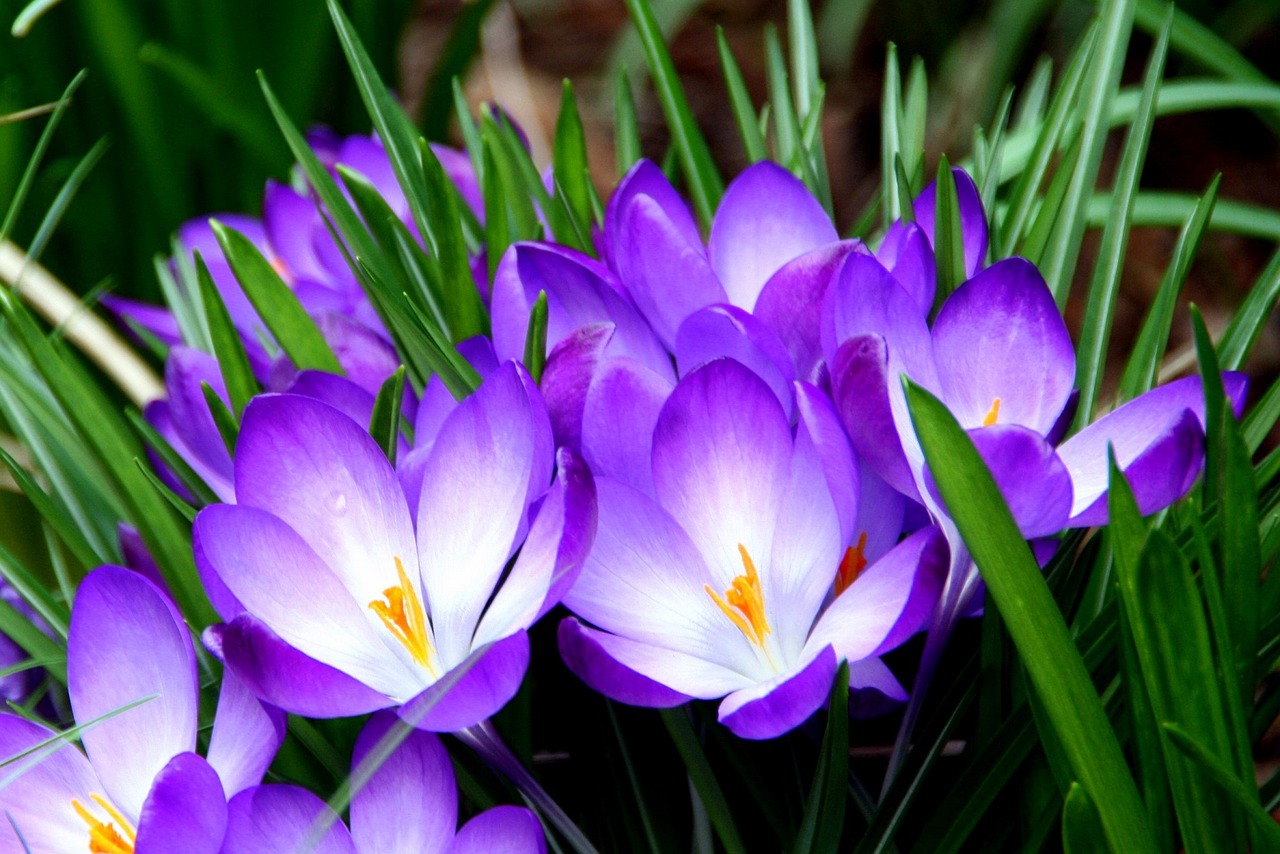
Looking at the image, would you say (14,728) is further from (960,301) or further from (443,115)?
(443,115)

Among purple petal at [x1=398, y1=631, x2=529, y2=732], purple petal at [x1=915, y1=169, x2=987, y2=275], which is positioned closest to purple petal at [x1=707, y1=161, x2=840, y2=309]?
purple petal at [x1=915, y1=169, x2=987, y2=275]

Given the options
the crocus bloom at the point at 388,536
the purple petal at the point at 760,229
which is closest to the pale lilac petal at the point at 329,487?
the crocus bloom at the point at 388,536

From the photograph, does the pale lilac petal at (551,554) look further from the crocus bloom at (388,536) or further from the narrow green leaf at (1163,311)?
the narrow green leaf at (1163,311)

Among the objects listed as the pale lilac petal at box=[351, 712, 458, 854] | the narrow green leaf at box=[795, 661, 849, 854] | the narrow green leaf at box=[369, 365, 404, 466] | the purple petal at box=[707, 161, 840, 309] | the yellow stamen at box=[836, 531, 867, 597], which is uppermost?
the narrow green leaf at box=[369, 365, 404, 466]

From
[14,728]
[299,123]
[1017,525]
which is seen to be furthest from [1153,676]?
[299,123]

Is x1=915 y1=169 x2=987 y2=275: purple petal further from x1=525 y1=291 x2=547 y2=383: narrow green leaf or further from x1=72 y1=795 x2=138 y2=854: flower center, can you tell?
x1=72 y1=795 x2=138 y2=854: flower center

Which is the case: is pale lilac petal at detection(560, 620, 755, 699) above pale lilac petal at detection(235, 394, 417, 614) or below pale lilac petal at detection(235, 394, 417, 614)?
below
